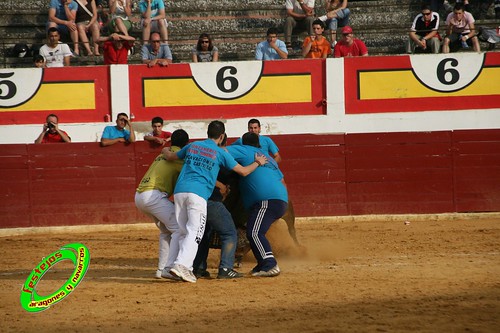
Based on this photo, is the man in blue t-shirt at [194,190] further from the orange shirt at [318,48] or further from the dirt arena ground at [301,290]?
the orange shirt at [318,48]

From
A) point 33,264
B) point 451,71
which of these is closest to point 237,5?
point 451,71

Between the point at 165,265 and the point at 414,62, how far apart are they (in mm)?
8185

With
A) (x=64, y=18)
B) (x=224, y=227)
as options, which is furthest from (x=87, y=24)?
(x=224, y=227)

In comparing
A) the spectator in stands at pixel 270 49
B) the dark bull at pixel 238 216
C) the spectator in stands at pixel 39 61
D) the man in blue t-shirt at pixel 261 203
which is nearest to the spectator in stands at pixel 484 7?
the spectator in stands at pixel 270 49

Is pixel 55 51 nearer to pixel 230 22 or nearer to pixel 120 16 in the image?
pixel 120 16

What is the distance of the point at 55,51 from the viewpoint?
16578 mm

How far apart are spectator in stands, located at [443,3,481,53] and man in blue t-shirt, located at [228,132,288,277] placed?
7.97 metres

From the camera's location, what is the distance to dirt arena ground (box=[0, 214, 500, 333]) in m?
7.30

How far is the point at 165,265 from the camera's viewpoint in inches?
372

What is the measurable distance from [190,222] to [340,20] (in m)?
9.81

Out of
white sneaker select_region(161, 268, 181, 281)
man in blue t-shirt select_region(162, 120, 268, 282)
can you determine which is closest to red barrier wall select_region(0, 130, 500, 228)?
white sneaker select_region(161, 268, 181, 281)

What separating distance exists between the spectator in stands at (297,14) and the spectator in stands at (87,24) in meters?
3.45

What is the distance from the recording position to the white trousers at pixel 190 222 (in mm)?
8961

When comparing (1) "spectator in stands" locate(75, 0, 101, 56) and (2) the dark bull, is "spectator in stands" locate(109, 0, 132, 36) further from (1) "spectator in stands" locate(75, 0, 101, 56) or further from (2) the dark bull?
(2) the dark bull
